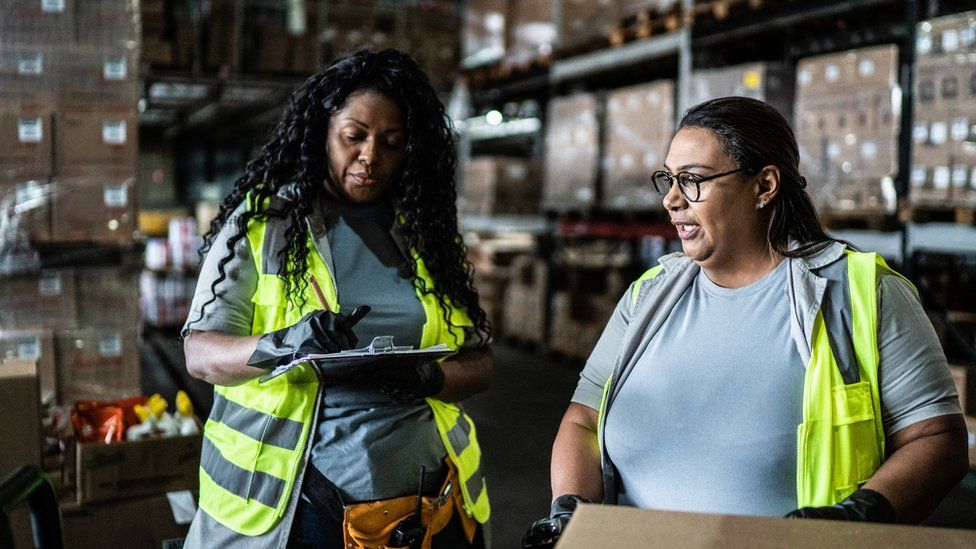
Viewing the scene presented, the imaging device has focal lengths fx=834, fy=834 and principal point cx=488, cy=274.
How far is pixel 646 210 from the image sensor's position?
722 centimetres

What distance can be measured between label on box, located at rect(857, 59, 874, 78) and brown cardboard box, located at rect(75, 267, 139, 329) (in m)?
4.57

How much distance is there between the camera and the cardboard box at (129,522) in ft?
10.2

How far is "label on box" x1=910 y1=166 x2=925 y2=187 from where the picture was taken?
4.84 meters

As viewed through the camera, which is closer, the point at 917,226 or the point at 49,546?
the point at 49,546

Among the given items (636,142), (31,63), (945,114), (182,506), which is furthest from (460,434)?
(636,142)

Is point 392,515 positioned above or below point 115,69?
below

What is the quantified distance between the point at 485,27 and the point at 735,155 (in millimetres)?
8258

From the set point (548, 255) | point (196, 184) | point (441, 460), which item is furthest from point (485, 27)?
point (196, 184)

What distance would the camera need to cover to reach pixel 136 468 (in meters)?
3.18

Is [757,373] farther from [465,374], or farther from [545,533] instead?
[465,374]

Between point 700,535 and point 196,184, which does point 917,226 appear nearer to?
point 700,535

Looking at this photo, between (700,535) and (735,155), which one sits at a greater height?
(735,155)

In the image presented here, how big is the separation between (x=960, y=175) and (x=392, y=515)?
4.07 m

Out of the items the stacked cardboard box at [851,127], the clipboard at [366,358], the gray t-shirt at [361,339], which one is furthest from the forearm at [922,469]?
the stacked cardboard box at [851,127]
